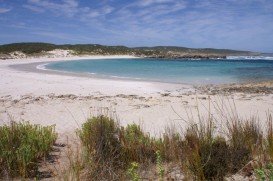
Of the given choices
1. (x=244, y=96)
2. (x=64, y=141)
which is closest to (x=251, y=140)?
(x=64, y=141)

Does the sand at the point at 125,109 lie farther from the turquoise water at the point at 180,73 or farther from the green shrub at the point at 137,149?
the turquoise water at the point at 180,73

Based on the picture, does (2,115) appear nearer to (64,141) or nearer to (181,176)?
(64,141)

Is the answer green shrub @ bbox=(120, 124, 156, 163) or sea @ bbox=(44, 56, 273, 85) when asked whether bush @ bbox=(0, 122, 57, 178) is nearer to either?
Result: green shrub @ bbox=(120, 124, 156, 163)

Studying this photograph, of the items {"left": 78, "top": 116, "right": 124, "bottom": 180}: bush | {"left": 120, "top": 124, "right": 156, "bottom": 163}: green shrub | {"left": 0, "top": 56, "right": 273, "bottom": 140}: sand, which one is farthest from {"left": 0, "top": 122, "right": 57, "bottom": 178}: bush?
{"left": 0, "top": 56, "right": 273, "bottom": 140}: sand

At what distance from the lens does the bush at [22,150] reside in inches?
161

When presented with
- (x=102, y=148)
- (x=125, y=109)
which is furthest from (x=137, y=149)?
(x=125, y=109)

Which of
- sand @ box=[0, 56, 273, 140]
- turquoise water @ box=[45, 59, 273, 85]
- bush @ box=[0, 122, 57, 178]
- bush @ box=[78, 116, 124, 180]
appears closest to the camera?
bush @ box=[78, 116, 124, 180]

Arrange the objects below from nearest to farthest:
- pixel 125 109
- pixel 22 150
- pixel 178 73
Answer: pixel 22 150, pixel 125 109, pixel 178 73

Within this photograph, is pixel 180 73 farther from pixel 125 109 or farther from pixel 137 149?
pixel 137 149

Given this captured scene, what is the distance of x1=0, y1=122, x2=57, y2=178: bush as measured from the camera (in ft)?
13.4

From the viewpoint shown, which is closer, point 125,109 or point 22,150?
point 22,150

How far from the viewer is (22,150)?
420 cm

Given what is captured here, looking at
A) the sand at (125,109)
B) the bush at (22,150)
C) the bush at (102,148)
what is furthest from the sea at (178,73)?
the bush at (22,150)

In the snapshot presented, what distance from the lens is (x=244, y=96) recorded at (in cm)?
1271
